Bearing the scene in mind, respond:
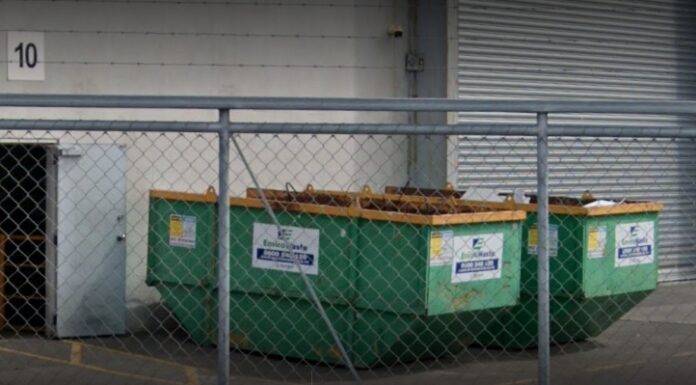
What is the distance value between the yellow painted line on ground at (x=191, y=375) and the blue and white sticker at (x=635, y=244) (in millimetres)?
3549

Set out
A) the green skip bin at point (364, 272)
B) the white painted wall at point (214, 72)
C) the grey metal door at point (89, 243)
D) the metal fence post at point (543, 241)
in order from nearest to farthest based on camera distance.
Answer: the metal fence post at point (543, 241), the green skip bin at point (364, 272), the grey metal door at point (89, 243), the white painted wall at point (214, 72)

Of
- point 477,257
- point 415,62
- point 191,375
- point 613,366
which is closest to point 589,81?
point 415,62

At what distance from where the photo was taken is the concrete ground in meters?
10.1

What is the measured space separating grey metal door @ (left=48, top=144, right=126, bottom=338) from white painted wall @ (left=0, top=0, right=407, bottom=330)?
173 millimetres

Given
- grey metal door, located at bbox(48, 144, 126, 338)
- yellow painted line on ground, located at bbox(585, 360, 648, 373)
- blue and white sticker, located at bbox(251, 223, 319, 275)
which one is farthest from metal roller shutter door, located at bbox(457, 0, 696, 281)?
blue and white sticker, located at bbox(251, 223, 319, 275)

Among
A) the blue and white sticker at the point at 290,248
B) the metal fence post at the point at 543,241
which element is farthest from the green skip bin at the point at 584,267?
the metal fence post at the point at 543,241

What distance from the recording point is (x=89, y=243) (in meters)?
12.1

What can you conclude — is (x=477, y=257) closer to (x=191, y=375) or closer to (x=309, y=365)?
(x=309, y=365)

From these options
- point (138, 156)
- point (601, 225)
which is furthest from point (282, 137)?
point (601, 225)

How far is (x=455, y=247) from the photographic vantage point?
9.93 meters

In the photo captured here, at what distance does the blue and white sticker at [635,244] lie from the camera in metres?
11.1

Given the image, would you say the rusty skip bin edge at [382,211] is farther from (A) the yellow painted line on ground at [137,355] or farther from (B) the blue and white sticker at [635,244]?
(A) the yellow painted line on ground at [137,355]

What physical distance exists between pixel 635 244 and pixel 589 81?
4.88 m

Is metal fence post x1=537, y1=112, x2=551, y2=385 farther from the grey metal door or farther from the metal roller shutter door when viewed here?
the metal roller shutter door
